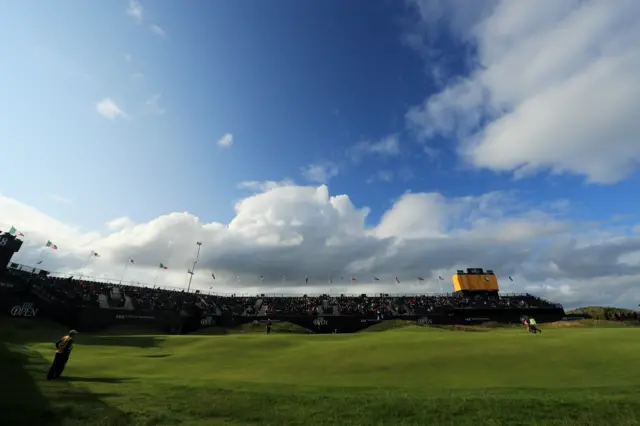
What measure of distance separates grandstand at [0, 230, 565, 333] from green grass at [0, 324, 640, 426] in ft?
139

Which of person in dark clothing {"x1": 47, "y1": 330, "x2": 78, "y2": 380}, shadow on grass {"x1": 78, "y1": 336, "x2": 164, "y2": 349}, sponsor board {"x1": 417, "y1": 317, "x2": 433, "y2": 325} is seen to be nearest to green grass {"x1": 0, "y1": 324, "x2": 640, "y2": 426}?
person in dark clothing {"x1": 47, "y1": 330, "x2": 78, "y2": 380}

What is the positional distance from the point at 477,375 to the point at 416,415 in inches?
285

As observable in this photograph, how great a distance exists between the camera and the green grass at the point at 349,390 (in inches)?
381

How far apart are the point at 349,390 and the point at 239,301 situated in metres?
76.0

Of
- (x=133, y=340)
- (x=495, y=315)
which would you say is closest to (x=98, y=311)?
(x=133, y=340)

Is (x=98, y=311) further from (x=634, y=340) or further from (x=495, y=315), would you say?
(x=495, y=315)

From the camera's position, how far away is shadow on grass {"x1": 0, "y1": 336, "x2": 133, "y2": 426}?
8508mm

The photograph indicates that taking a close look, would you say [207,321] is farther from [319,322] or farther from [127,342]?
[127,342]

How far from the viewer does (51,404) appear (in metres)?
9.37

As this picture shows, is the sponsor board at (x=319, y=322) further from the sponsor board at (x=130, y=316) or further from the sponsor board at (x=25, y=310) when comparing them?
the sponsor board at (x=25, y=310)

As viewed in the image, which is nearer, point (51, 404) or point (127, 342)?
point (51, 404)

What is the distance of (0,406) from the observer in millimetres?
8891

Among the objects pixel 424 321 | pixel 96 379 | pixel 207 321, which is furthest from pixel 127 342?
pixel 424 321

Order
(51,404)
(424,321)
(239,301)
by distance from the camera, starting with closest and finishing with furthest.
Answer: (51,404) → (424,321) → (239,301)
